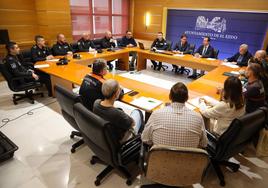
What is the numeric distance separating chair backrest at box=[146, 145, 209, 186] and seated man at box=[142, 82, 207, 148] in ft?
0.43

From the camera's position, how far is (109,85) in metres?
1.84

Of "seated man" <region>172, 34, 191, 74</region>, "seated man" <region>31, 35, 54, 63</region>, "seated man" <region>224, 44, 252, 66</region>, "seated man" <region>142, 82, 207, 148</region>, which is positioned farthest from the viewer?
"seated man" <region>172, 34, 191, 74</region>

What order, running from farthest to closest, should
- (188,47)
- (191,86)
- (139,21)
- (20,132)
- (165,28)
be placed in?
(139,21)
(165,28)
(188,47)
(191,86)
(20,132)

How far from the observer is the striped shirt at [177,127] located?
1503 millimetres

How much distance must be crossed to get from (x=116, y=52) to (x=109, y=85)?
391cm

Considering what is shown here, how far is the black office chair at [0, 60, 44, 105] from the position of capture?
3.49 m

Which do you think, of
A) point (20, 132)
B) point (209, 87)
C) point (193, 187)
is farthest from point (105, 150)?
point (209, 87)

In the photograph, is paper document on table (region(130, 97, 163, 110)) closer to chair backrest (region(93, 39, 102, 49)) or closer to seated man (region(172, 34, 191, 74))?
seated man (region(172, 34, 191, 74))

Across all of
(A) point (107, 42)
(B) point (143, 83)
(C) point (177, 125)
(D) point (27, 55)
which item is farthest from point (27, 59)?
(C) point (177, 125)

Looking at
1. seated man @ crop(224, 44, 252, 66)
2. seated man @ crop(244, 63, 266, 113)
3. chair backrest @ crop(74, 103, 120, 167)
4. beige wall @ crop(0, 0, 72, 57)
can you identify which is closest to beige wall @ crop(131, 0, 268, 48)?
seated man @ crop(224, 44, 252, 66)

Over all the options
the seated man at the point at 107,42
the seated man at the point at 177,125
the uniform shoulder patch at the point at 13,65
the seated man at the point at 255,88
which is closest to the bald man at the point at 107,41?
the seated man at the point at 107,42

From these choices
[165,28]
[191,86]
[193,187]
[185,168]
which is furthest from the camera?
[165,28]

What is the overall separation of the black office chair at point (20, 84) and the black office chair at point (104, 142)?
2.37 meters

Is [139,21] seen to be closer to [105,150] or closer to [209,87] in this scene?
[209,87]
